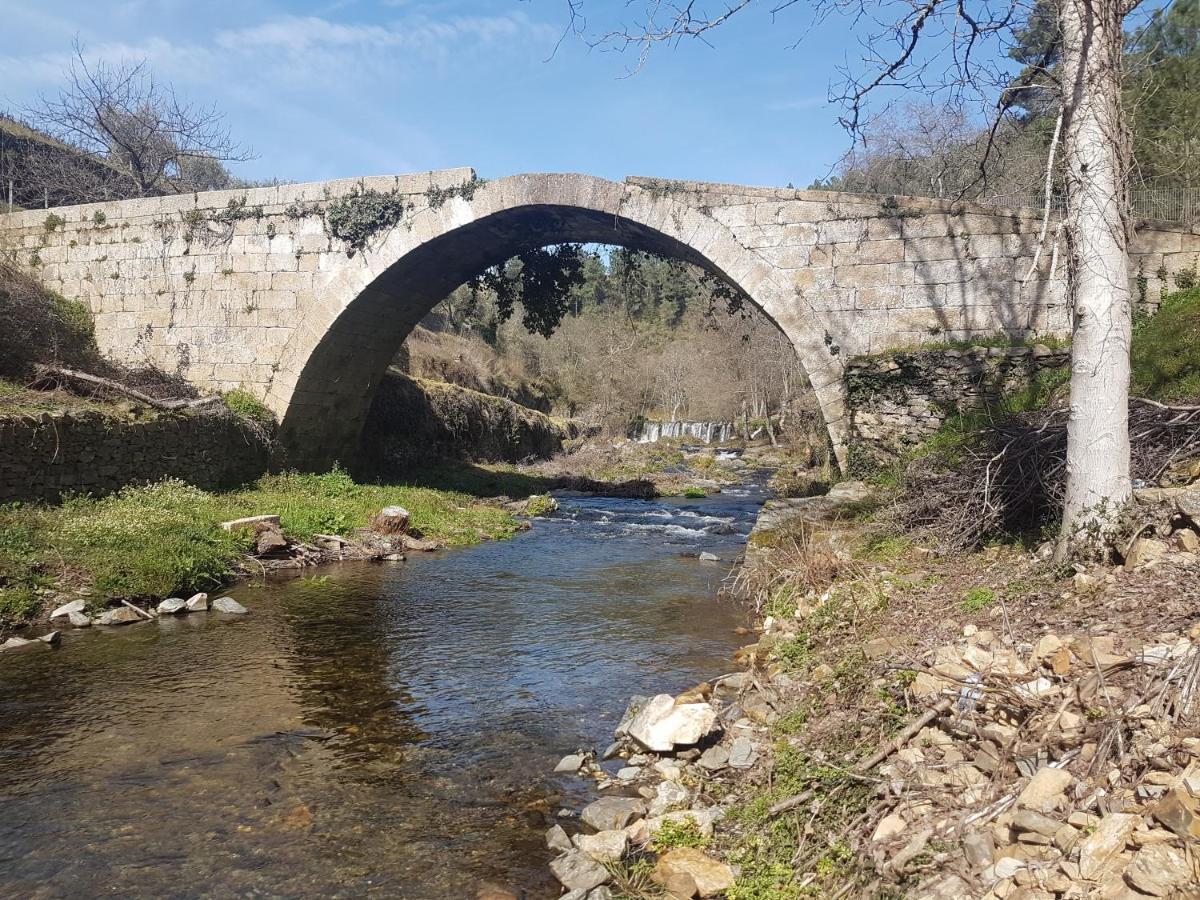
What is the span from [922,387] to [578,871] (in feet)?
→ 27.4

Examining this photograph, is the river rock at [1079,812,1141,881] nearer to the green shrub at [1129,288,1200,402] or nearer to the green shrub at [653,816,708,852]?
the green shrub at [653,816,708,852]

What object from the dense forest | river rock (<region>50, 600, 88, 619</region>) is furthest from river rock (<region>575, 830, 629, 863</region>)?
the dense forest

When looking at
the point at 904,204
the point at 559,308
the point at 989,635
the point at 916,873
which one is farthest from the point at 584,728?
the point at 559,308

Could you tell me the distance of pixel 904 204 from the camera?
1051 centimetres

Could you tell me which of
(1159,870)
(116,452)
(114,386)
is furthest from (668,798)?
(114,386)

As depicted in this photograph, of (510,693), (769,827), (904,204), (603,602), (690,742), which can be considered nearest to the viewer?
(769,827)

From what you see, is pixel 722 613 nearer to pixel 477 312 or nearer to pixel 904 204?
pixel 904 204

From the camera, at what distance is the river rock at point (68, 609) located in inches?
269

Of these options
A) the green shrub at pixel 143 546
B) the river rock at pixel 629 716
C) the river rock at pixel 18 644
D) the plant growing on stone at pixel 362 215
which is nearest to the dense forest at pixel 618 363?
Answer: the plant growing on stone at pixel 362 215

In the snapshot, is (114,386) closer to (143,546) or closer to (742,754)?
(143,546)

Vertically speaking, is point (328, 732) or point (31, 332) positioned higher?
point (31, 332)

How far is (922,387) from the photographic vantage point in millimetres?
A: 9953

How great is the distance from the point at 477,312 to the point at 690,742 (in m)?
33.2

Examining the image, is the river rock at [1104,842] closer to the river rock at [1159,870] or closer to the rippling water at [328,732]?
the river rock at [1159,870]
